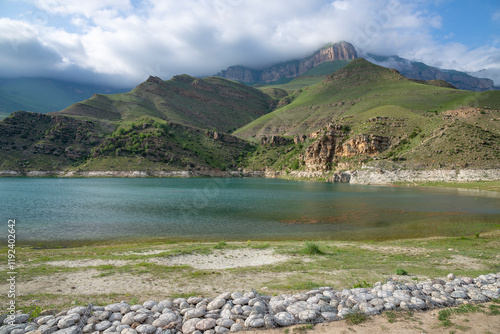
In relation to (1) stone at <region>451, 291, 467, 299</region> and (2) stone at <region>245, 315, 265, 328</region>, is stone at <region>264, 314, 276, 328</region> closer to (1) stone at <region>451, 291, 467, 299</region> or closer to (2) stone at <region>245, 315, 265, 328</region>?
(2) stone at <region>245, 315, 265, 328</region>

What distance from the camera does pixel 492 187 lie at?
58156mm

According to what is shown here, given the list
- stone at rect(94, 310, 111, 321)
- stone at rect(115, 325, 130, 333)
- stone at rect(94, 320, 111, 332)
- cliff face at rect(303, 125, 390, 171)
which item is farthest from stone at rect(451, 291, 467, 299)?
cliff face at rect(303, 125, 390, 171)

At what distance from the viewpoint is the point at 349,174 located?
98.5 meters

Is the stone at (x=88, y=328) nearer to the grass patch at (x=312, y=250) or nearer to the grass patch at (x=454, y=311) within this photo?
the grass patch at (x=454, y=311)

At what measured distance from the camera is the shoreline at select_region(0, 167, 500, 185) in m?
68.2

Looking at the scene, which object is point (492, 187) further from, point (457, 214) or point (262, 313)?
point (262, 313)

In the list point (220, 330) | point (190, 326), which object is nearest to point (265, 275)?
point (220, 330)

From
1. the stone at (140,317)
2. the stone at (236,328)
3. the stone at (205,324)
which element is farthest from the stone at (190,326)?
the stone at (140,317)

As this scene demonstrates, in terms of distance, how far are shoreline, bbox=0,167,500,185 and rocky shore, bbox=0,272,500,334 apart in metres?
76.8

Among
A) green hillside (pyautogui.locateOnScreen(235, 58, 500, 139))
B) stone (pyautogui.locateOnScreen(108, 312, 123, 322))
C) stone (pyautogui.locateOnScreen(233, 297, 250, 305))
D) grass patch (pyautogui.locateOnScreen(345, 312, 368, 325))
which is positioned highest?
green hillside (pyautogui.locateOnScreen(235, 58, 500, 139))

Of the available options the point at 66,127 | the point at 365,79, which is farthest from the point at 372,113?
the point at 66,127

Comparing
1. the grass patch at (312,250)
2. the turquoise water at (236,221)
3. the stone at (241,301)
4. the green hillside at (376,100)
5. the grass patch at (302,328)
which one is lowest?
the turquoise water at (236,221)

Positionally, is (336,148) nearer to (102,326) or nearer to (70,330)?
(102,326)

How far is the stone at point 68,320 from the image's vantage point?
6039 mm
